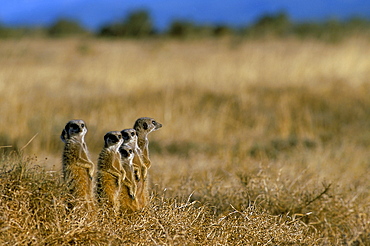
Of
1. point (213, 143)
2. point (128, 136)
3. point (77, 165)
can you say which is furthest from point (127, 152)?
point (213, 143)

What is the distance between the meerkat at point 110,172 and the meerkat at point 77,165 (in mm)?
54

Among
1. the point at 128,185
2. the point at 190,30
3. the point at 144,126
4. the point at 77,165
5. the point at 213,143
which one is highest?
the point at 190,30

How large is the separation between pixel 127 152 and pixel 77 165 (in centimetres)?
24

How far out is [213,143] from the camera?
7.84m

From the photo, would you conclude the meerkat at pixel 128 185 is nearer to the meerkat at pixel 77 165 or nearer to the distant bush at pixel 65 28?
the meerkat at pixel 77 165

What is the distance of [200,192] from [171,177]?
91 centimetres

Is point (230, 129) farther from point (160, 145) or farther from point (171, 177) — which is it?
point (171, 177)

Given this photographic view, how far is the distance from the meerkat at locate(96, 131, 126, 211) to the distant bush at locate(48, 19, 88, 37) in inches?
1358

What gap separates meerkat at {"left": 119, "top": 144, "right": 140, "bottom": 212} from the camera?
2676 mm

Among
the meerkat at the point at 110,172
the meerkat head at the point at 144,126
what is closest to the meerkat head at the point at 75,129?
the meerkat at the point at 110,172

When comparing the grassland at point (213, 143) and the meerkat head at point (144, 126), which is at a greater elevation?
the meerkat head at point (144, 126)

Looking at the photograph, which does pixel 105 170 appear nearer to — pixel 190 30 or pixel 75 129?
pixel 75 129

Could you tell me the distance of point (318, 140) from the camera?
25.8 ft

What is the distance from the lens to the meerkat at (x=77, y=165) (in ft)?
8.69
